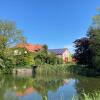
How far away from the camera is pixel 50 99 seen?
12070 millimetres

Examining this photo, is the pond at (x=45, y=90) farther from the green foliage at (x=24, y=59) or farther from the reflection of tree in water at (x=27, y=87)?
the green foliage at (x=24, y=59)

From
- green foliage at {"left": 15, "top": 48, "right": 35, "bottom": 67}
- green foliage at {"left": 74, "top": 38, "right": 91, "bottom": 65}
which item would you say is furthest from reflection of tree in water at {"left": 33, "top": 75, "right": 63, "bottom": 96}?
green foliage at {"left": 15, "top": 48, "right": 35, "bottom": 67}

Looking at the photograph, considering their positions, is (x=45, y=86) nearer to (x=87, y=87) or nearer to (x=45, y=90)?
(x=45, y=90)

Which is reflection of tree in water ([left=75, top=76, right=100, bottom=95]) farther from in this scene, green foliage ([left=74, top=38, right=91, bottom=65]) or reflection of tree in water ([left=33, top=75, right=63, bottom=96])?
green foliage ([left=74, top=38, right=91, bottom=65])

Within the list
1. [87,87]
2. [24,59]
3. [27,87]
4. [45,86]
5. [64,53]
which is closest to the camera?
[87,87]

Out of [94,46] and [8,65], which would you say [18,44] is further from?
[94,46]

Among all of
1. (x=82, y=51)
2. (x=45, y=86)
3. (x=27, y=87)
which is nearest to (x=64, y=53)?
(x=82, y=51)

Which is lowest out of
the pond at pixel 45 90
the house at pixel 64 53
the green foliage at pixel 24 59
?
A: the pond at pixel 45 90

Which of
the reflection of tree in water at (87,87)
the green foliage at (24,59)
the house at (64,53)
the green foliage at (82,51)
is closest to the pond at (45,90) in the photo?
the reflection of tree in water at (87,87)

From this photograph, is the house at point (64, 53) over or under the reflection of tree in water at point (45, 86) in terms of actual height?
over

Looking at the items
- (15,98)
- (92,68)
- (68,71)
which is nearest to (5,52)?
(68,71)

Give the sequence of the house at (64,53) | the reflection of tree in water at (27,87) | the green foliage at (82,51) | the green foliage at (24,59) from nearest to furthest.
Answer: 1. the reflection of tree in water at (27,87)
2. the green foliage at (82,51)
3. the green foliage at (24,59)
4. the house at (64,53)

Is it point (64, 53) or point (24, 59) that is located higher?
point (64, 53)

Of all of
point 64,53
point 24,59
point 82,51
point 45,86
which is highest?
point 64,53
